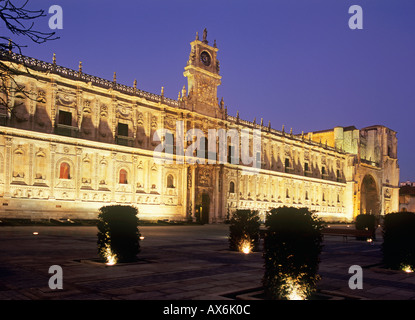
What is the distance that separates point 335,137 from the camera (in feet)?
242

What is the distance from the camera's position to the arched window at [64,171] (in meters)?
31.3

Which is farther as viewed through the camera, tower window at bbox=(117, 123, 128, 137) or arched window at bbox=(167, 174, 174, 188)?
arched window at bbox=(167, 174, 174, 188)

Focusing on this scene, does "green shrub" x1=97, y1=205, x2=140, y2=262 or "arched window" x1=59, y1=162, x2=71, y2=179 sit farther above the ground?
"arched window" x1=59, y1=162, x2=71, y2=179

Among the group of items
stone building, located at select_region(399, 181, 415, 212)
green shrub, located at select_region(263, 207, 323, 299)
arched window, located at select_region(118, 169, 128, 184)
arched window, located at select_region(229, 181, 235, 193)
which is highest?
arched window, located at select_region(118, 169, 128, 184)

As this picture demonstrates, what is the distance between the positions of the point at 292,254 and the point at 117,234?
19.3ft

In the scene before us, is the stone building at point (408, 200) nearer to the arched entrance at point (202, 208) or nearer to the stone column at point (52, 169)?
the arched entrance at point (202, 208)

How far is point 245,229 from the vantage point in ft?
50.5

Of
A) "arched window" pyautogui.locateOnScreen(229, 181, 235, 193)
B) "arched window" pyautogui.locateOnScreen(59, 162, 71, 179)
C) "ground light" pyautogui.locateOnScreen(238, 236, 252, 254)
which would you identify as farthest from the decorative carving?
"ground light" pyautogui.locateOnScreen(238, 236, 252, 254)

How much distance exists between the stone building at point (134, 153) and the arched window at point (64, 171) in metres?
0.09

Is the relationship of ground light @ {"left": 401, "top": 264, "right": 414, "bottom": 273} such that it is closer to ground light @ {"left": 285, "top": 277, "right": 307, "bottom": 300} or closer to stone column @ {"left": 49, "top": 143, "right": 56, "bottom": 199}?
ground light @ {"left": 285, "top": 277, "right": 307, "bottom": 300}

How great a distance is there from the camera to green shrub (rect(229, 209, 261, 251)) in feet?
49.9

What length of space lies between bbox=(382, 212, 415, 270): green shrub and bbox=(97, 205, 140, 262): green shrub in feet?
25.2

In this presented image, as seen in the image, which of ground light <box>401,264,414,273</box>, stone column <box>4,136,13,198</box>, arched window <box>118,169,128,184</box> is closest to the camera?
ground light <box>401,264,414,273</box>
